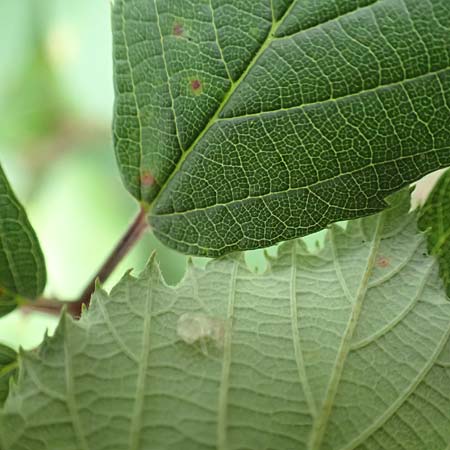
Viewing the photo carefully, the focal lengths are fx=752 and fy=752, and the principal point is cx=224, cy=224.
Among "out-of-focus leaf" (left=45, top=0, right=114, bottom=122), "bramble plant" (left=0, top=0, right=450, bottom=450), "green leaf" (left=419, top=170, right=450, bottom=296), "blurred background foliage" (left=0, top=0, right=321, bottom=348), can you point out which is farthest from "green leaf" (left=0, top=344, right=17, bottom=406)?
"out-of-focus leaf" (left=45, top=0, right=114, bottom=122)

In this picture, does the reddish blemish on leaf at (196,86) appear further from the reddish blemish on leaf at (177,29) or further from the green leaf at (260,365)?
the green leaf at (260,365)

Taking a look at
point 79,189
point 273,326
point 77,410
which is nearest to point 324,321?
point 273,326

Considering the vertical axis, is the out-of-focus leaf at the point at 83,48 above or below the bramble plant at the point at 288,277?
above

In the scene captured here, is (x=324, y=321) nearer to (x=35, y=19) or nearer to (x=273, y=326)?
(x=273, y=326)

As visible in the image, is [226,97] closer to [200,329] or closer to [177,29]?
[177,29]

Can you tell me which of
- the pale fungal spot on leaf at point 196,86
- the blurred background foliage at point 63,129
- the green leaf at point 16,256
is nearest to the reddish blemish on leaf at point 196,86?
the pale fungal spot on leaf at point 196,86

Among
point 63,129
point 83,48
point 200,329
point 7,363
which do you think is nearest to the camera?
point 200,329

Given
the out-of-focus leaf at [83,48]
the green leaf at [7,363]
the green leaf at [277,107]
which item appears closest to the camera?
the green leaf at [277,107]

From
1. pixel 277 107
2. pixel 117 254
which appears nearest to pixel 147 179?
pixel 117 254
